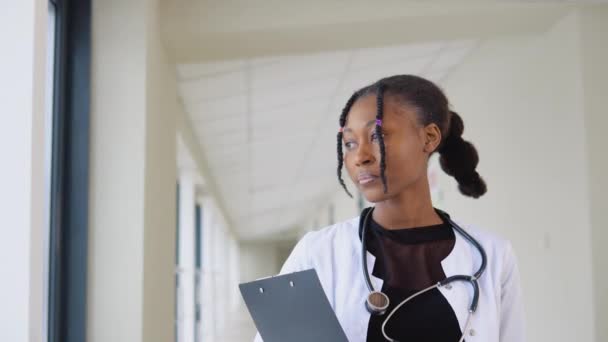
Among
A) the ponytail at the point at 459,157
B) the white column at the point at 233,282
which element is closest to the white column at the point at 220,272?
the white column at the point at 233,282

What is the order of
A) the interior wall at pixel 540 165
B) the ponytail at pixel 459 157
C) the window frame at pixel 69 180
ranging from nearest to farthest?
the ponytail at pixel 459 157 < the window frame at pixel 69 180 < the interior wall at pixel 540 165

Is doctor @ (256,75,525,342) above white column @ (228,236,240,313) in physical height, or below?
below

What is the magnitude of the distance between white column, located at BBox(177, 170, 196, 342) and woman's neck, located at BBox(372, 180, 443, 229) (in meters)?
6.74

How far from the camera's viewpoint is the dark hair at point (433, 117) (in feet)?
4.80

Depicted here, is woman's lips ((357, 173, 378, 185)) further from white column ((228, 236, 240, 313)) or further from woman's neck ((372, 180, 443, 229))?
white column ((228, 236, 240, 313))

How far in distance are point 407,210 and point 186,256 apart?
7073mm

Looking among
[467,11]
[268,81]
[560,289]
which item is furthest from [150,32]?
[560,289]

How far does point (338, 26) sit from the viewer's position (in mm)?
3955

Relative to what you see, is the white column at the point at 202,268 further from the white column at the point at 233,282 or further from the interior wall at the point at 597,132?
the interior wall at the point at 597,132

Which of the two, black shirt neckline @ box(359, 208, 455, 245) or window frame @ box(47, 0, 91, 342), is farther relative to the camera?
window frame @ box(47, 0, 91, 342)

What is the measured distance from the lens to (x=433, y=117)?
150 cm

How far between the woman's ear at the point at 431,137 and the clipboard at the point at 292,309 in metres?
0.35

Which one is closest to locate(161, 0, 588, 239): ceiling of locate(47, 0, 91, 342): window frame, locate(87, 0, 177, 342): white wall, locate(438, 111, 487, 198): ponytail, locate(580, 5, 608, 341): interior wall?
locate(580, 5, 608, 341): interior wall

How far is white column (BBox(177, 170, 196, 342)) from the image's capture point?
819 cm
